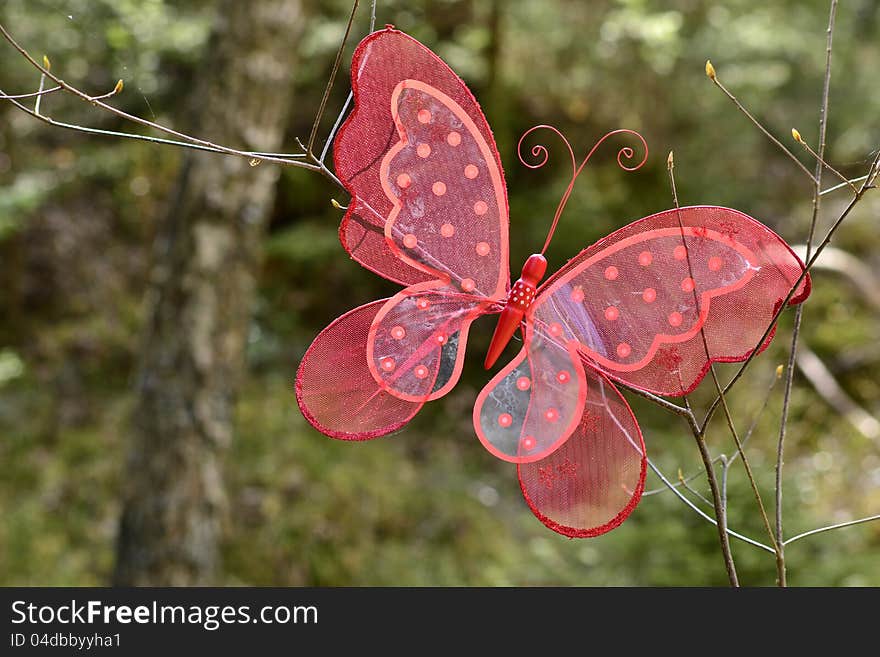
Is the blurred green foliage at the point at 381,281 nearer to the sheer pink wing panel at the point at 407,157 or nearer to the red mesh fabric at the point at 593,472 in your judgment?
the red mesh fabric at the point at 593,472

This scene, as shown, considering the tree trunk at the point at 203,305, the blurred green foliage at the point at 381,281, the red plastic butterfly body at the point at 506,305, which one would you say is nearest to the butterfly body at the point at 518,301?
the red plastic butterfly body at the point at 506,305

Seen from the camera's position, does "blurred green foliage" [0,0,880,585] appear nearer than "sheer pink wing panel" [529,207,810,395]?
No

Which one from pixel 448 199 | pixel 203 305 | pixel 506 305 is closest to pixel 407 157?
pixel 448 199

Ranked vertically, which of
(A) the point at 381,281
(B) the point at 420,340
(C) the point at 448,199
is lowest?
(B) the point at 420,340

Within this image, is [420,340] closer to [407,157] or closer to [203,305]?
[407,157]

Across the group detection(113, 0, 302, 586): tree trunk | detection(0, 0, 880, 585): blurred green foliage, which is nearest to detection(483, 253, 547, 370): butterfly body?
detection(113, 0, 302, 586): tree trunk

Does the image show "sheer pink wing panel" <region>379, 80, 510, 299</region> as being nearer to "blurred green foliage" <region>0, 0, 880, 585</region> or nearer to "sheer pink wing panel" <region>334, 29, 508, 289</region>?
"sheer pink wing panel" <region>334, 29, 508, 289</region>
